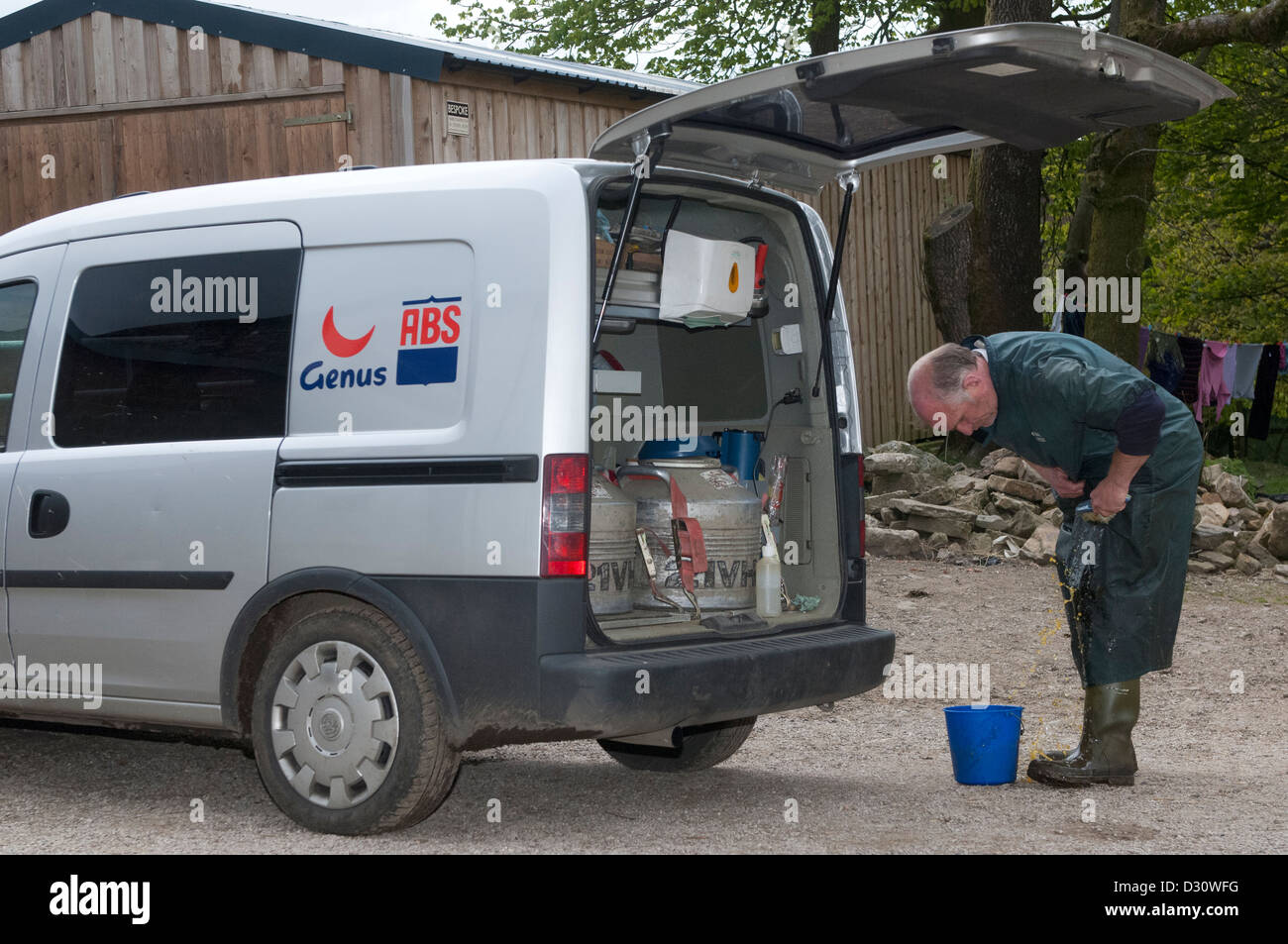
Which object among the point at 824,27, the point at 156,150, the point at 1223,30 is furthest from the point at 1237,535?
the point at 824,27

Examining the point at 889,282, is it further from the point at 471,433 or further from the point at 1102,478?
the point at 471,433

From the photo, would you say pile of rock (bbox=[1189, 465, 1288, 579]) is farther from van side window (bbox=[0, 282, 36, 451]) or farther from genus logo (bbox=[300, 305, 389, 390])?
van side window (bbox=[0, 282, 36, 451])

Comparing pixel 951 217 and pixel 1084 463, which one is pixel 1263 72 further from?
pixel 1084 463

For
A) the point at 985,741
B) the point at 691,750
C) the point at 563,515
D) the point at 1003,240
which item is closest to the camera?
the point at 563,515

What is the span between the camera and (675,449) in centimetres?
540

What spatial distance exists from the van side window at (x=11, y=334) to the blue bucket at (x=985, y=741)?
11.8ft

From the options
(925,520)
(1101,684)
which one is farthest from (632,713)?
(925,520)

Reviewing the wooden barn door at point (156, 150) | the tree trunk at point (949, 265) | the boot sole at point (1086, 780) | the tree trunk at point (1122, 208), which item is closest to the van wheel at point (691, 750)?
the boot sole at point (1086, 780)

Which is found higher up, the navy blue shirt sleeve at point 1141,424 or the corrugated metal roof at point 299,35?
the corrugated metal roof at point 299,35

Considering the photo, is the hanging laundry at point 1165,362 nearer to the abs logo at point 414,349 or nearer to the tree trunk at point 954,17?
the tree trunk at point 954,17

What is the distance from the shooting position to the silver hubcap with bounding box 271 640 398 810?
14.7 feet

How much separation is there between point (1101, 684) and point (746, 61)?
22139mm

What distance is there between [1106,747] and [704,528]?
1.77 metres

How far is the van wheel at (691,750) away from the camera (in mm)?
5805
